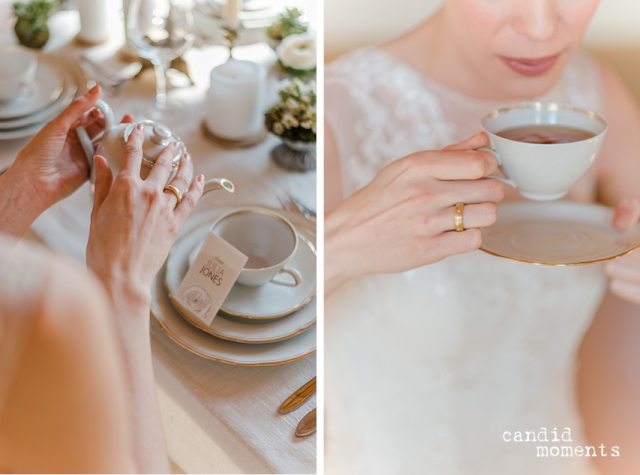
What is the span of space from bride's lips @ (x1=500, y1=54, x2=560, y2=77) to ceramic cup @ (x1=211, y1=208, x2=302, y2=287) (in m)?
0.21

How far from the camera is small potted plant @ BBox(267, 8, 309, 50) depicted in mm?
859

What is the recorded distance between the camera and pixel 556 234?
42 centimetres

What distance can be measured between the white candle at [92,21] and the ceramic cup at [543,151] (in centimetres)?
66

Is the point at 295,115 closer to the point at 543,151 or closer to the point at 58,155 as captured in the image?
the point at 58,155

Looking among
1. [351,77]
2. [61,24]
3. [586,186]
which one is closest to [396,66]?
[351,77]

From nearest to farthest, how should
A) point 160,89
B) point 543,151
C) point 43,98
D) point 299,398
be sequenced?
point 543,151, point 299,398, point 43,98, point 160,89

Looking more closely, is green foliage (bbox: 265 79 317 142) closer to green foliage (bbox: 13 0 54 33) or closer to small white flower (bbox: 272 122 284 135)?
small white flower (bbox: 272 122 284 135)

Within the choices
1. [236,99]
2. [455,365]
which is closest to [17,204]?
[236,99]

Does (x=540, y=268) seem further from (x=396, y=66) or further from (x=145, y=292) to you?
(x=145, y=292)

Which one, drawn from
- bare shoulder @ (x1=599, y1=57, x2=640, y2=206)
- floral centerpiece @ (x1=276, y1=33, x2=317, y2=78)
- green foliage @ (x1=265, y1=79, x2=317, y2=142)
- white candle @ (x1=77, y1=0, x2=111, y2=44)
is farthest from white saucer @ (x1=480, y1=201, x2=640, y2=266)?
white candle @ (x1=77, y1=0, x2=111, y2=44)

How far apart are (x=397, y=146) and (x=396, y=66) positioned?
62mm

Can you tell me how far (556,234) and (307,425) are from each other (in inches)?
9.2

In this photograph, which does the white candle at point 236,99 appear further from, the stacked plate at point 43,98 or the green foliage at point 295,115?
the stacked plate at point 43,98

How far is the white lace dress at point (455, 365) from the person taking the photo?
0.47 metres
